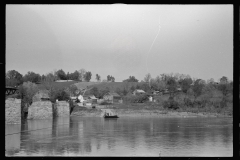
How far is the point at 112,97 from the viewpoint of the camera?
62.1m

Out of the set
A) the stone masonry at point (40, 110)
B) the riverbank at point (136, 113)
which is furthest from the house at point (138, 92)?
the stone masonry at point (40, 110)

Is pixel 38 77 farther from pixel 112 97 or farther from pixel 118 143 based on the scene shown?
pixel 118 143

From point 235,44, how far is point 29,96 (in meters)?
45.6

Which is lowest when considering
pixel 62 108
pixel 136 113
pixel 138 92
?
pixel 136 113

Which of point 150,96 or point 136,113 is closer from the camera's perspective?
point 136,113

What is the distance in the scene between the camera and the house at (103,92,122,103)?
6144 centimetres

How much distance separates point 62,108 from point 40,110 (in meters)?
6.91

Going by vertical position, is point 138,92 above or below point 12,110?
above

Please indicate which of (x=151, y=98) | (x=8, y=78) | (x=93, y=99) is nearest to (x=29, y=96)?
(x=8, y=78)

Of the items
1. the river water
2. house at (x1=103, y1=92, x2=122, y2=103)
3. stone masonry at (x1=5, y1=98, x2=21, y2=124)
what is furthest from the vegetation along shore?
the river water

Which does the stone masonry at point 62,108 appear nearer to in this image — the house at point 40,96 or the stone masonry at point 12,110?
the house at point 40,96

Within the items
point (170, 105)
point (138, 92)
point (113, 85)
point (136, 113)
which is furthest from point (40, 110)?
point (113, 85)

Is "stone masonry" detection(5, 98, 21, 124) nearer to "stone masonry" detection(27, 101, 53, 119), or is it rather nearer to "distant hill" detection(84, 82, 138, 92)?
"stone masonry" detection(27, 101, 53, 119)
